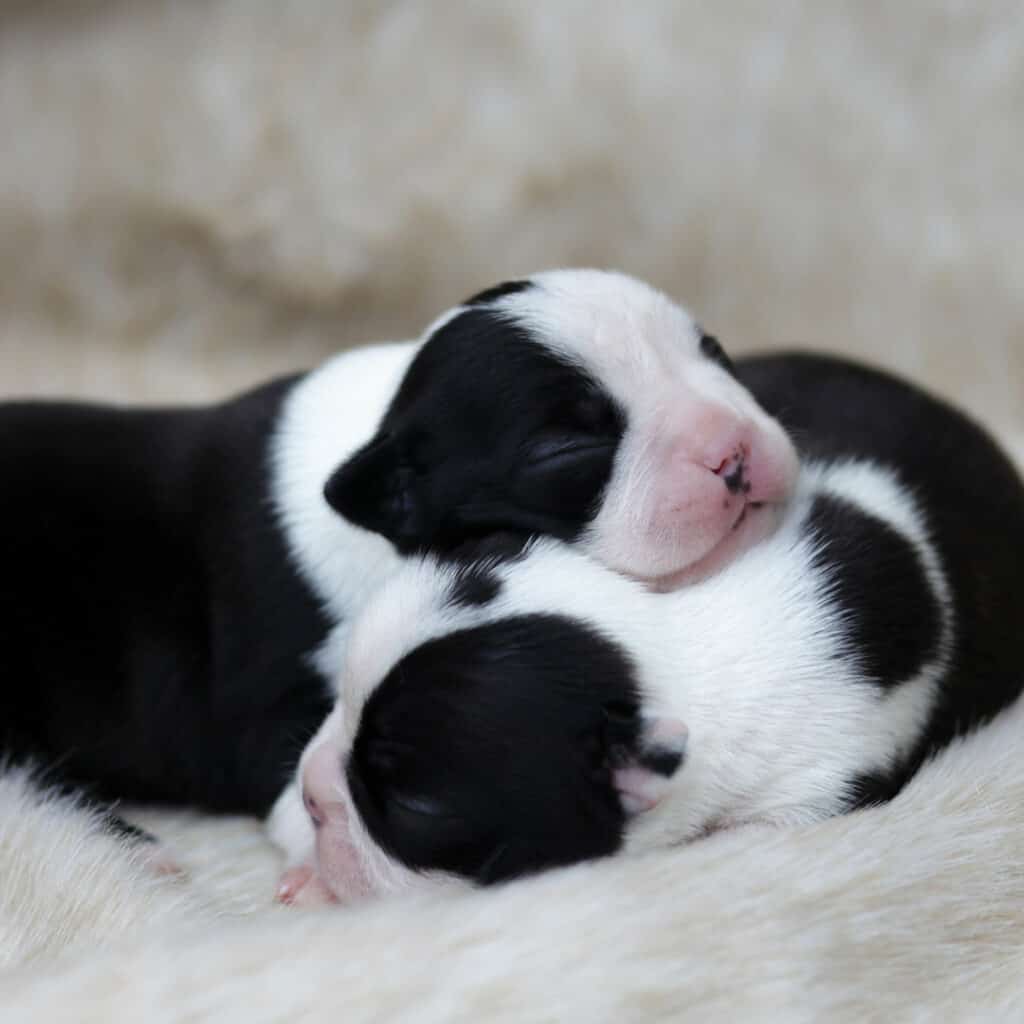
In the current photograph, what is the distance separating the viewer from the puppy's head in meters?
2.12

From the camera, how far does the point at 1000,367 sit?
169 inches

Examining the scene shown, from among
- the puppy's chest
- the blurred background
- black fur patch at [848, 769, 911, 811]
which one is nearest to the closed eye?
the puppy's chest

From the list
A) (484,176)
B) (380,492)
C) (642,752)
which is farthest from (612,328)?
(484,176)

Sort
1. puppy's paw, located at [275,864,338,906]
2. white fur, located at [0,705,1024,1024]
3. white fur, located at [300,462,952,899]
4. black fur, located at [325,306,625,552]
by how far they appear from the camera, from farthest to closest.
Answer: black fur, located at [325,306,625,552] → puppy's paw, located at [275,864,338,906] → white fur, located at [300,462,952,899] → white fur, located at [0,705,1024,1024]

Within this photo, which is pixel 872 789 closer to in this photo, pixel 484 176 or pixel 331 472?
pixel 331 472

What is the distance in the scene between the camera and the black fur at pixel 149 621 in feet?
9.25

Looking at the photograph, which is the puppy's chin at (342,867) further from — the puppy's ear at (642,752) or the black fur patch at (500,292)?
the black fur patch at (500,292)

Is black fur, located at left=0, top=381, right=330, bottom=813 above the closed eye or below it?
below

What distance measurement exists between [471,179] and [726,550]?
2.32m

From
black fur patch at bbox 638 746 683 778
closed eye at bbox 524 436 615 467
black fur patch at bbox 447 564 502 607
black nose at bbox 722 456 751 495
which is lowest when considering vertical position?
black fur patch at bbox 638 746 683 778

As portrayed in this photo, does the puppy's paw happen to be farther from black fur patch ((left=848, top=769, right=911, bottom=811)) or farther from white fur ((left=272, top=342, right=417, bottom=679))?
black fur patch ((left=848, top=769, right=911, bottom=811))

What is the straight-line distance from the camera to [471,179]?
4.48 m

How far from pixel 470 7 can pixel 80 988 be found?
10.7ft

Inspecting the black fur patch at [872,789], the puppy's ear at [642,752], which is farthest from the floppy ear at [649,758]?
the black fur patch at [872,789]
